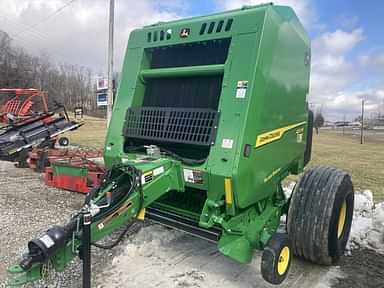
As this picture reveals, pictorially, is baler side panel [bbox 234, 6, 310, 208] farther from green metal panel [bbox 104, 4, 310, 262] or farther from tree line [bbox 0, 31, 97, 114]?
tree line [bbox 0, 31, 97, 114]

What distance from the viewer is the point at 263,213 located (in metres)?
3.71

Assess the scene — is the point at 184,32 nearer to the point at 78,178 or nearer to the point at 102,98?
the point at 78,178

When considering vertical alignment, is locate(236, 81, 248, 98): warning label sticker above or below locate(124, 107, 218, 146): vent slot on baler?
above

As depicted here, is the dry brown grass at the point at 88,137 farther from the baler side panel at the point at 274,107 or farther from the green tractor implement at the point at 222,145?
the baler side panel at the point at 274,107

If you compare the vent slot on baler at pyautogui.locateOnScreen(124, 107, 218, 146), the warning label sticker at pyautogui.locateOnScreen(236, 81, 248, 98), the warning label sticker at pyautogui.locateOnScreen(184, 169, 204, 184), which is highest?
the warning label sticker at pyautogui.locateOnScreen(236, 81, 248, 98)

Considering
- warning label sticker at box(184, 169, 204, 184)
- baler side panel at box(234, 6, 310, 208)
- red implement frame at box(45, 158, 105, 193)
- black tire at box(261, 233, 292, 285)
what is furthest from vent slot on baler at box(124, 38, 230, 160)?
red implement frame at box(45, 158, 105, 193)

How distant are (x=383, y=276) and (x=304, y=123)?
5.97ft

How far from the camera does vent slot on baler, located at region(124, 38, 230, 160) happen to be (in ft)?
11.0

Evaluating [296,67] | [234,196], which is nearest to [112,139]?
[234,196]

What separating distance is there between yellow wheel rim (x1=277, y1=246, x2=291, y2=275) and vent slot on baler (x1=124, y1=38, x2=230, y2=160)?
1142 millimetres

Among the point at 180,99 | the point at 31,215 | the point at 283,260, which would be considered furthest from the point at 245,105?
the point at 31,215

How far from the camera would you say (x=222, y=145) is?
303 centimetres

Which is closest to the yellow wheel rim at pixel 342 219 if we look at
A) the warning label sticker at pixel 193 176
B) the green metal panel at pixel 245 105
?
the green metal panel at pixel 245 105

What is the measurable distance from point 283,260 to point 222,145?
1178 mm
